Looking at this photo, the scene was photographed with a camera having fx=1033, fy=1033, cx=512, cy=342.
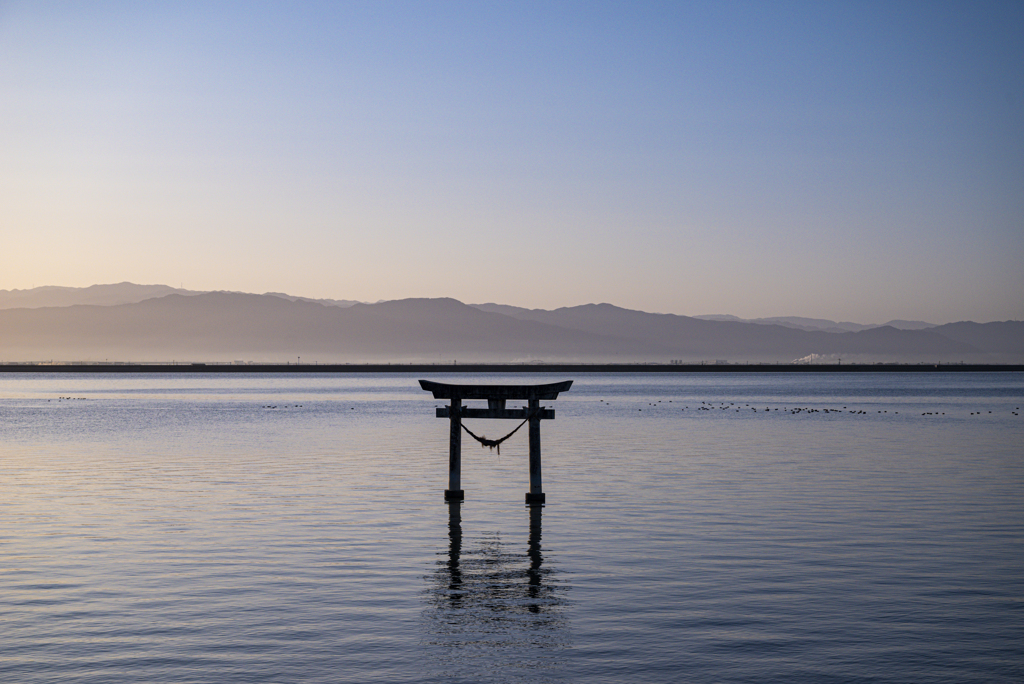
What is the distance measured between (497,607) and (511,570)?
2986mm

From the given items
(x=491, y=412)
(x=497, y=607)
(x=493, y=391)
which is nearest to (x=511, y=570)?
(x=497, y=607)

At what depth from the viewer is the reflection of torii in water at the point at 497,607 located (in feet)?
43.2

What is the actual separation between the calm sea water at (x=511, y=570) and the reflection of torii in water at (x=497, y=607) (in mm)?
60

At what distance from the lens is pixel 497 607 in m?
15.7

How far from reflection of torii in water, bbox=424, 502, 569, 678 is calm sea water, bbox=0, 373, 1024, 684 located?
0.06 m

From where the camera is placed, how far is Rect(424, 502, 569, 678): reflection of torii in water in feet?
43.2

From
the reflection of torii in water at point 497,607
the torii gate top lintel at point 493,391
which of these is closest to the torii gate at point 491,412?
the torii gate top lintel at point 493,391

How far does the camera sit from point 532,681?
1190cm

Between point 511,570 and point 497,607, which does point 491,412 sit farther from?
point 497,607

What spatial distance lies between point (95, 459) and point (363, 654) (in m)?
31.3

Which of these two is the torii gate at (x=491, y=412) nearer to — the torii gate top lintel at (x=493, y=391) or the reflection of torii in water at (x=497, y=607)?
the torii gate top lintel at (x=493, y=391)

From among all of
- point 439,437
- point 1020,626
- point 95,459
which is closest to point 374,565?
point 1020,626

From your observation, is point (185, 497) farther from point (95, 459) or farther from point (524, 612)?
point (524, 612)

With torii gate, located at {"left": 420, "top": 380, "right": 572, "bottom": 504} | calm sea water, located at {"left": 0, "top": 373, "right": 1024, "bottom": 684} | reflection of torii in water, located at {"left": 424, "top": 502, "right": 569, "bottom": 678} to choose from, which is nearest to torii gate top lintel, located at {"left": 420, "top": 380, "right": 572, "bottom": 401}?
torii gate, located at {"left": 420, "top": 380, "right": 572, "bottom": 504}
